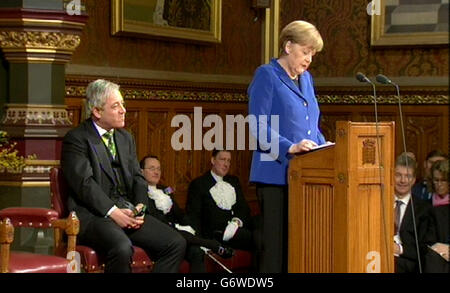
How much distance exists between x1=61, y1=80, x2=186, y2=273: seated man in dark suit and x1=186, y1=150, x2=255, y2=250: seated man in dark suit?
1.52 m

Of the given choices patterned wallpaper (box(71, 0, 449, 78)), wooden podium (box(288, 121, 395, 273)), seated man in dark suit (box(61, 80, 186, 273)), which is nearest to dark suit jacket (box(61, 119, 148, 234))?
seated man in dark suit (box(61, 80, 186, 273))

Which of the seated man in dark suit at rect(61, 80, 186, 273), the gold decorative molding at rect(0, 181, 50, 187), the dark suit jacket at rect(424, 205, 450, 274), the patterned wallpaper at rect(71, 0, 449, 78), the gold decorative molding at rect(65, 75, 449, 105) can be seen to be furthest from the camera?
the patterned wallpaper at rect(71, 0, 449, 78)

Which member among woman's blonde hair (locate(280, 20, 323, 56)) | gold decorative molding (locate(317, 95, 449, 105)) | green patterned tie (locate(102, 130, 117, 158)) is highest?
woman's blonde hair (locate(280, 20, 323, 56))

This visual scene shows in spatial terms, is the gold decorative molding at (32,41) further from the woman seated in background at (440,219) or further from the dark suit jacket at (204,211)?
the woman seated in background at (440,219)

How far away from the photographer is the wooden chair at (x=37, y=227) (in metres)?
5.10

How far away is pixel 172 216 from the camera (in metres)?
7.31

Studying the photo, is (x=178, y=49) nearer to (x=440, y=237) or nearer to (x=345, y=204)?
(x=440, y=237)

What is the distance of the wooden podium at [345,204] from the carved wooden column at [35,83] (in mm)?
1849

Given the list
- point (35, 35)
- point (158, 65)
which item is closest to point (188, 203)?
point (158, 65)

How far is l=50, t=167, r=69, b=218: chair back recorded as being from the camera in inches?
227

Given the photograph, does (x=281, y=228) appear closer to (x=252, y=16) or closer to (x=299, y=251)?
(x=299, y=251)

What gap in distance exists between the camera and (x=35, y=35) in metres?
6.41

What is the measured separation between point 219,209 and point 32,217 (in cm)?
228

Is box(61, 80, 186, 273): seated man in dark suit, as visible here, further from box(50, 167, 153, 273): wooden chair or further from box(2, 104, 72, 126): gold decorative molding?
box(2, 104, 72, 126): gold decorative molding
